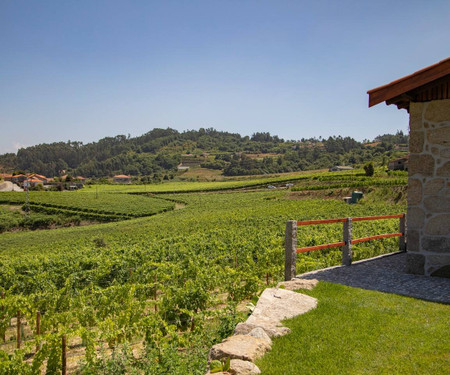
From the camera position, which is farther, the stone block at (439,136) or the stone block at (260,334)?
the stone block at (439,136)

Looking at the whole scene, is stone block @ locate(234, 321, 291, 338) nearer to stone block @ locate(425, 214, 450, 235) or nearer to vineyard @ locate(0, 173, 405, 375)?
vineyard @ locate(0, 173, 405, 375)

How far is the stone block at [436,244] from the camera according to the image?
304 inches

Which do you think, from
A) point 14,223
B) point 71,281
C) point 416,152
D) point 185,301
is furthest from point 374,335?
point 14,223

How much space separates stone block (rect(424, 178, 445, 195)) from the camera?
7750 mm

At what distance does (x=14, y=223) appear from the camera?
167 feet

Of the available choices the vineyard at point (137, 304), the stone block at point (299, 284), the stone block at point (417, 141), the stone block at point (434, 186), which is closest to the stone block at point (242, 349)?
the vineyard at point (137, 304)

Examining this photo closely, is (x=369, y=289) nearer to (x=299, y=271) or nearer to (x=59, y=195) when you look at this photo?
(x=299, y=271)

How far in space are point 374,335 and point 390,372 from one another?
35.9 inches

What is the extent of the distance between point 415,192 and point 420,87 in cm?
229

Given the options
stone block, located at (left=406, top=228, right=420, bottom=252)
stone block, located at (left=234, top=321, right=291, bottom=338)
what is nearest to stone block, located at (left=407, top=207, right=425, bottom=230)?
stone block, located at (left=406, top=228, right=420, bottom=252)

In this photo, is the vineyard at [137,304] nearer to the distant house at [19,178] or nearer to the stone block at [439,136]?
the stone block at [439,136]

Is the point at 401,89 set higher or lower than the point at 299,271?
higher

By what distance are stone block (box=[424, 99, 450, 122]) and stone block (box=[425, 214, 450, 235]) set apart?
208cm

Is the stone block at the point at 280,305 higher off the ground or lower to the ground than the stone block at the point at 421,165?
lower
